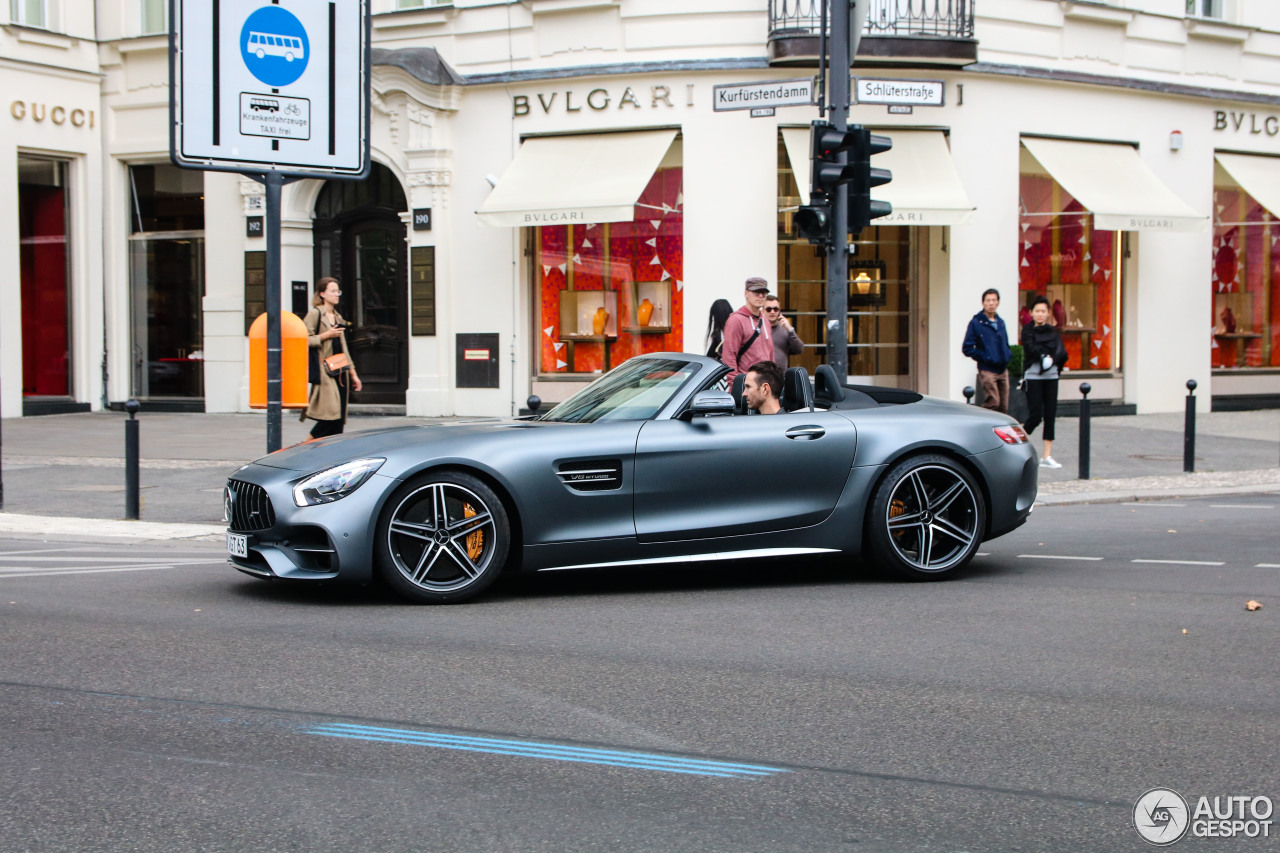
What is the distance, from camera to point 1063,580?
797 cm

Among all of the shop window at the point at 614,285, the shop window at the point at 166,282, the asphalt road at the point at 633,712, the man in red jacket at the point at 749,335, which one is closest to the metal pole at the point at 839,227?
the man in red jacket at the point at 749,335

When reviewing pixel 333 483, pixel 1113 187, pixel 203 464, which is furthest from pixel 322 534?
pixel 1113 187

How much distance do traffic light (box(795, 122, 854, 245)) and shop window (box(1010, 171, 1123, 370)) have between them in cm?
866

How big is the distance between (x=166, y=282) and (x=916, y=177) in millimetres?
11684

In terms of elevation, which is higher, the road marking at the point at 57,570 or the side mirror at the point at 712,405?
the side mirror at the point at 712,405

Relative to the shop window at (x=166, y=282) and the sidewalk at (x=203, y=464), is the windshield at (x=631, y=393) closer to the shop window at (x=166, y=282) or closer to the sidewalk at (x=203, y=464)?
the sidewalk at (x=203, y=464)

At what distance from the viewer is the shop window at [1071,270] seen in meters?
20.2

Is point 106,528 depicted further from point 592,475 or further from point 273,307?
point 592,475

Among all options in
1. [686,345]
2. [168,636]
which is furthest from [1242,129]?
[168,636]

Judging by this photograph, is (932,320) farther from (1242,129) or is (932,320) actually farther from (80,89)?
(80,89)

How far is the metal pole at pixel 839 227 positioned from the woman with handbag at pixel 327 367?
4071 mm

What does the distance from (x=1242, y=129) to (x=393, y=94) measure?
41.5 feet

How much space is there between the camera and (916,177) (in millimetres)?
18734

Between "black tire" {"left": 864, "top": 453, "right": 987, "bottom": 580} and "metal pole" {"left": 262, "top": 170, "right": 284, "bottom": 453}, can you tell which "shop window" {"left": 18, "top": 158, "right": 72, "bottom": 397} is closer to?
"metal pole" {"left": 262, "top": 170, "right": 284, "bottom": 453}
